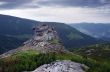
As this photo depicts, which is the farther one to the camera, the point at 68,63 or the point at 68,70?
the point at 68,63

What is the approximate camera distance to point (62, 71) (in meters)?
182

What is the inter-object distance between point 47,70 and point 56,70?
7.00 metres

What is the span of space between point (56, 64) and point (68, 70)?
14.5m

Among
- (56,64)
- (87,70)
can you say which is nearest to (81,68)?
(87,70)

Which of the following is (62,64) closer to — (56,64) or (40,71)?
(56,64)

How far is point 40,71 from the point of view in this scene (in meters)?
190

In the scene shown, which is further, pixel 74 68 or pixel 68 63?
pixel 68 63

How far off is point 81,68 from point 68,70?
12.4m

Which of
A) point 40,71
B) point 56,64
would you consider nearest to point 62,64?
point 56,64

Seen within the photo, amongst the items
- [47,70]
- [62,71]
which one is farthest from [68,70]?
[47,70]

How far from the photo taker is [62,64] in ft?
626

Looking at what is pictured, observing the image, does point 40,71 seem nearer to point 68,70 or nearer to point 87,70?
point 68,70

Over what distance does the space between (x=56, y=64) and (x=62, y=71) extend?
1231 centimetres

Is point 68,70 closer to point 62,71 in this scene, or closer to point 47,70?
point 62,71
